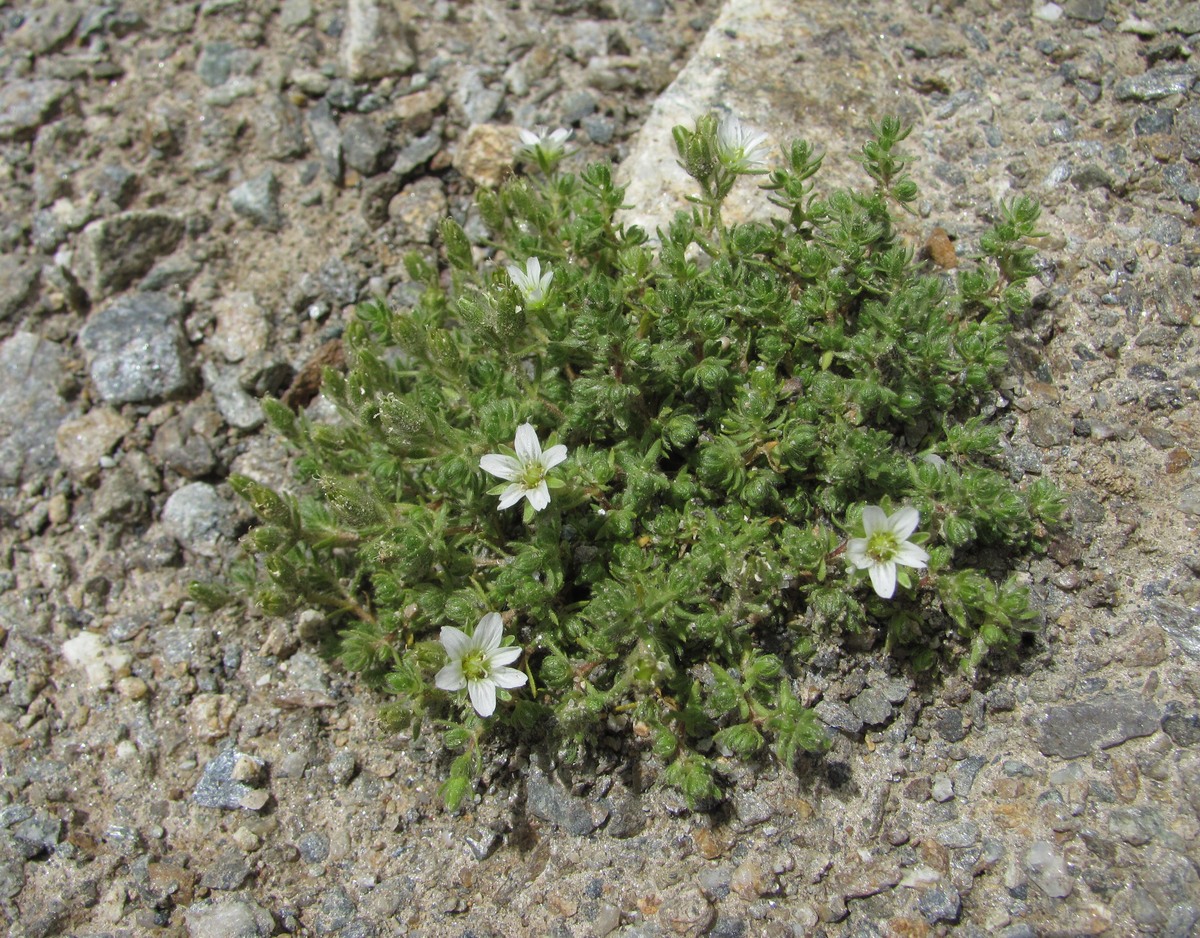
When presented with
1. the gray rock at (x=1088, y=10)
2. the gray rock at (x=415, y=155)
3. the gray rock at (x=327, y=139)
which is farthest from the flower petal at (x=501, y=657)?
the gray rock at (x=1088, y=10)

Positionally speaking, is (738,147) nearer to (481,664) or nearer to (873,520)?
(873,520)

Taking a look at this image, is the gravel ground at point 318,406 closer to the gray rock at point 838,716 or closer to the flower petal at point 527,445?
the gray rock at point 838,716

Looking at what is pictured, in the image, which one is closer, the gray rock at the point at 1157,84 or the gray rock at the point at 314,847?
the gray rock at the point at 314,847

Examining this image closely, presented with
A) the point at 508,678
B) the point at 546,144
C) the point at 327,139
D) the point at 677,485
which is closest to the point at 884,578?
the point at 677,485

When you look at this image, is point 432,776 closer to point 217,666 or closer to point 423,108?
point 217,666

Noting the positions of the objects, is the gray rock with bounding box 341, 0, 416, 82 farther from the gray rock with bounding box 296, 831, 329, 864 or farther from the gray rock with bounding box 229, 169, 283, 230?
the gray rock with bounding box 296, 831, 329, 864

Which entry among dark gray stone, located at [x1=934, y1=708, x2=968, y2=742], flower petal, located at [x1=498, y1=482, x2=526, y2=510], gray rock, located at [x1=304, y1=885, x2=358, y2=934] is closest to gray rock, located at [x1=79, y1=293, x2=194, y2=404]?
flower petal, located at [x1=498, y1=482, x2=526, y2=510]

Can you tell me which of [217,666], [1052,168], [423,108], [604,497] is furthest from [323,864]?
[1052,168]
